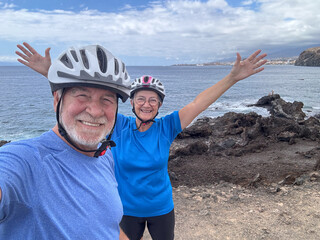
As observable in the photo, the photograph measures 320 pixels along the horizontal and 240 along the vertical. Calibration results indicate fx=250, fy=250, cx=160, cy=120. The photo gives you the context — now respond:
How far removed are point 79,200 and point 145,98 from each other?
2389mm

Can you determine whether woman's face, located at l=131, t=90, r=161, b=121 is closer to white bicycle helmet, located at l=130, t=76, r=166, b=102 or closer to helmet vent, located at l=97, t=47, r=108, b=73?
white bicycle helmet, located at l=130, t=76, r=166, b=102

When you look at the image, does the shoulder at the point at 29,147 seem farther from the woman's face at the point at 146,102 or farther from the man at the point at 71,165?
the woman's face at the point at 146,102

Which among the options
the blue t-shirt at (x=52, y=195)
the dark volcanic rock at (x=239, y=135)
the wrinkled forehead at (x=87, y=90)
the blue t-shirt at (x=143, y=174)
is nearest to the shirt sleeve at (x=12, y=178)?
the blue t-shirt at (x=52, y=195)

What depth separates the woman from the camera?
3318mm

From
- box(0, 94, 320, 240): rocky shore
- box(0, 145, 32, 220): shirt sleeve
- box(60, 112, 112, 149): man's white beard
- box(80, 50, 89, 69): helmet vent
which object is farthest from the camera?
box(0, 94, 320, 240): rocky shore

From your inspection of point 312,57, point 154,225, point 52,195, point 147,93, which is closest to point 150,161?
point 154,225

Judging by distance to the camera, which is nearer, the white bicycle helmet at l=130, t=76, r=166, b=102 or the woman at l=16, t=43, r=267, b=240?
the woman at l=16, t=43, r=267, b=240

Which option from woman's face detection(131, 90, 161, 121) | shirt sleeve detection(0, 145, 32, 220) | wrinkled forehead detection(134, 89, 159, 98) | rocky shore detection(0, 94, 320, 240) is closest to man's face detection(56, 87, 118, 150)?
shirt sleeve detection(0, 145, 32, 220)

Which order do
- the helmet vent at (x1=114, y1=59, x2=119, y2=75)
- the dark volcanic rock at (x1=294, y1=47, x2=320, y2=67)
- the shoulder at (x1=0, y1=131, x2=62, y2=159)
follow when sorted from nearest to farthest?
the shoulder at (x1=0, y1=131, x2=62, y2=159)
the helmet vent at (x1=114, y1=59, x2=119, y2=75)
the dark volcanic rock at (x1=294, y1=47, x2=320, y2=67)

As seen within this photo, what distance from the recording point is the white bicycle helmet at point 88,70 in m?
1.80

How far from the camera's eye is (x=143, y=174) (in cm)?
332

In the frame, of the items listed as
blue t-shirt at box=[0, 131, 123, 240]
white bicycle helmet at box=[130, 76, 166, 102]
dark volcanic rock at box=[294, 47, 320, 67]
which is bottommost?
blue t-shirt at box=[0, 131, 123, 240]

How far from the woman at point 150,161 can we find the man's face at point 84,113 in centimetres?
150

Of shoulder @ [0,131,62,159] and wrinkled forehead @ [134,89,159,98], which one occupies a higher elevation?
wrinkled forehead @ [134,89,159,98]
